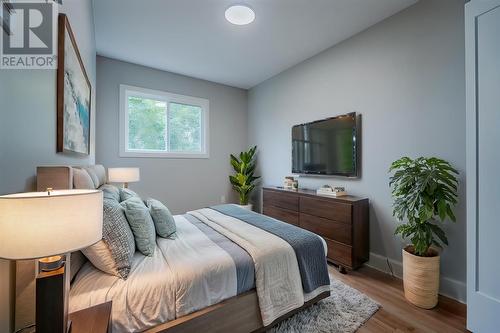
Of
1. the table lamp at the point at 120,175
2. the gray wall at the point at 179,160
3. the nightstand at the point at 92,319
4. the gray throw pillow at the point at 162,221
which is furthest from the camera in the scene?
the gray wall at the point at 179,160

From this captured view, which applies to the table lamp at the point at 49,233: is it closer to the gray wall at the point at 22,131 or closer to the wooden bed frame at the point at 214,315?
the gray wall at the point at 22,131

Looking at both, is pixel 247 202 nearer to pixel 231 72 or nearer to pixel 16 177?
pixel 231 72

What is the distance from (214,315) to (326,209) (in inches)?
67.2

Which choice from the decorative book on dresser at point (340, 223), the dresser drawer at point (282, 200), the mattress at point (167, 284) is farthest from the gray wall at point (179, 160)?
the mattress at point (167, 284)

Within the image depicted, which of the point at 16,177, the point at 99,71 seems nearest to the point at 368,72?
the point at 16,177

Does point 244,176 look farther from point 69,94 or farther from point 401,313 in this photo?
point 69,94

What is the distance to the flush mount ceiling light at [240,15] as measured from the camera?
85.7 inches

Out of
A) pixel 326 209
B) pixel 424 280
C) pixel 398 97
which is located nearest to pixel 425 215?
pixel 424 280

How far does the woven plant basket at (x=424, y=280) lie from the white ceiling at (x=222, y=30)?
7.94ft

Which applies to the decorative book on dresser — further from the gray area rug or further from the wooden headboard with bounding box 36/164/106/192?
the wooden headboard with bounding box 36/164/106/192

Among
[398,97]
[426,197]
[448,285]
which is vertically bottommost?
[448,285]

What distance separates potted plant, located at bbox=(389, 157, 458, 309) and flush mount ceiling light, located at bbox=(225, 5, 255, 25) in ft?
7.01

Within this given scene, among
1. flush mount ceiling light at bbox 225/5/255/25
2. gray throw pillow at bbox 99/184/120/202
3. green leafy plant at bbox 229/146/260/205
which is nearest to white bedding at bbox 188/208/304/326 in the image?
gray throw pillow at bbox 99/184/120/202

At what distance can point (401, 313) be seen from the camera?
1744mm
